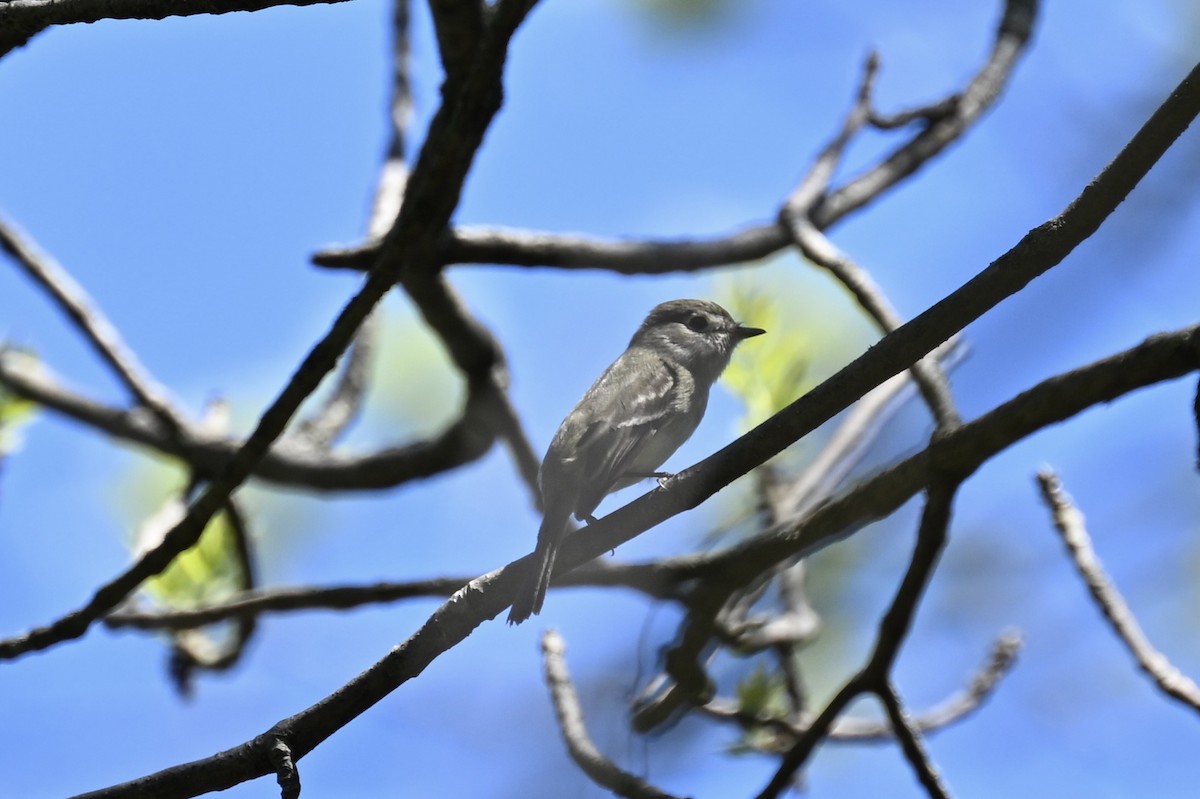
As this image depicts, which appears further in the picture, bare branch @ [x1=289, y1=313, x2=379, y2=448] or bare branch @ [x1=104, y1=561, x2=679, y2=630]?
bare branch @ [x1=289, y1=313, x2=379, y2=448]

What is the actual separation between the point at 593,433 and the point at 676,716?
117cm

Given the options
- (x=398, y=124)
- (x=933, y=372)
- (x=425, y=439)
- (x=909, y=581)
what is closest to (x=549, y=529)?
(x=909, y=581)

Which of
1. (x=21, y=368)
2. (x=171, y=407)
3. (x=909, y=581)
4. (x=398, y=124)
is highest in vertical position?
(x=398, y=124)

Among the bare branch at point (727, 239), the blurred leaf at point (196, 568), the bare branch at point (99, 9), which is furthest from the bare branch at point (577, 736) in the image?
the bare branch at point (99, 9)

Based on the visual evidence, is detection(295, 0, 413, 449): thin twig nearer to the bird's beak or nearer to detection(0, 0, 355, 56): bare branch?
the bird's beak

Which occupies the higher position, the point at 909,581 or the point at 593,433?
the point at 593,433

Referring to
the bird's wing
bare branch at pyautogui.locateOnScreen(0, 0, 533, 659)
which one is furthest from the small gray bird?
bare branch at pyautogui.locateOnScreen(0, 0, 533, 659)

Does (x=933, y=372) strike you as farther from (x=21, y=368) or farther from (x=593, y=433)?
(x=21, y=368)

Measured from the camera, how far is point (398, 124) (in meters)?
6.69

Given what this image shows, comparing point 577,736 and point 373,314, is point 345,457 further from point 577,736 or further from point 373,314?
point 577,736

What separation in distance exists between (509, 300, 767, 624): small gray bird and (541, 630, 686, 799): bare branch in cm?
42

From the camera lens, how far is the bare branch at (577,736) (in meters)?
3.33

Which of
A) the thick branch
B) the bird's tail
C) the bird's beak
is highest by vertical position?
the thick branch

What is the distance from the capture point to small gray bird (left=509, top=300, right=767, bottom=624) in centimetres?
425
